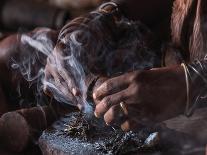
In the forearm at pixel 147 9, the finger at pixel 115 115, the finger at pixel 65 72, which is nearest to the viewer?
the finger at pixel 115 115

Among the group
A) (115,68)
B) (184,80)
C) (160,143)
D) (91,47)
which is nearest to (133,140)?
(160,143)

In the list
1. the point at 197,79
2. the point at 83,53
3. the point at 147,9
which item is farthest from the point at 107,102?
the point at 147,9

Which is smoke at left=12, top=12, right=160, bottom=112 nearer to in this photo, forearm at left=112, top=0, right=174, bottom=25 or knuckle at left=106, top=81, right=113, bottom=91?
forearm at left=112, top=0, right=174, bottom=25

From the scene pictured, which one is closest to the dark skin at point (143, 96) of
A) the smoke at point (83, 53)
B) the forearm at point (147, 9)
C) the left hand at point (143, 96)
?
the left hand at point (143, 96)

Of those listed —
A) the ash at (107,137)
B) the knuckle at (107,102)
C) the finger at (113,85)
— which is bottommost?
the ash at (107,137)

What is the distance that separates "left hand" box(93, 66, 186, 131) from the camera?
1.48 metres

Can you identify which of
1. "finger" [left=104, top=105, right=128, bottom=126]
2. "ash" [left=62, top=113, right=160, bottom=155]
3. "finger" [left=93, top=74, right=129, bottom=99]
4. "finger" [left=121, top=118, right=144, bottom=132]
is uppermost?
"finger" [left=93, top=74, right=129, bottom=99]

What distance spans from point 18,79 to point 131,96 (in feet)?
3.69

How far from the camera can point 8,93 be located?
99.0 inches

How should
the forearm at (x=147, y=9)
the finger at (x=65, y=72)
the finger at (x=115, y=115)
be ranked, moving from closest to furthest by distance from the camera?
the finger at (x=115, y=115) → the finger at (x=65, y=72) → the forearm at (x=147, y=9)

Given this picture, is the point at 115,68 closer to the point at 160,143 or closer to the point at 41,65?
the point at 41,65

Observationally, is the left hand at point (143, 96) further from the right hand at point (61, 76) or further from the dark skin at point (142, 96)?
the right hand at point (61, 76)

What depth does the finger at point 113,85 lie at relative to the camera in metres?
1.51

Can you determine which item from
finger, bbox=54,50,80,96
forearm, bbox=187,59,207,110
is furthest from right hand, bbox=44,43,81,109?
forearm, bbox=187,59,207,110
